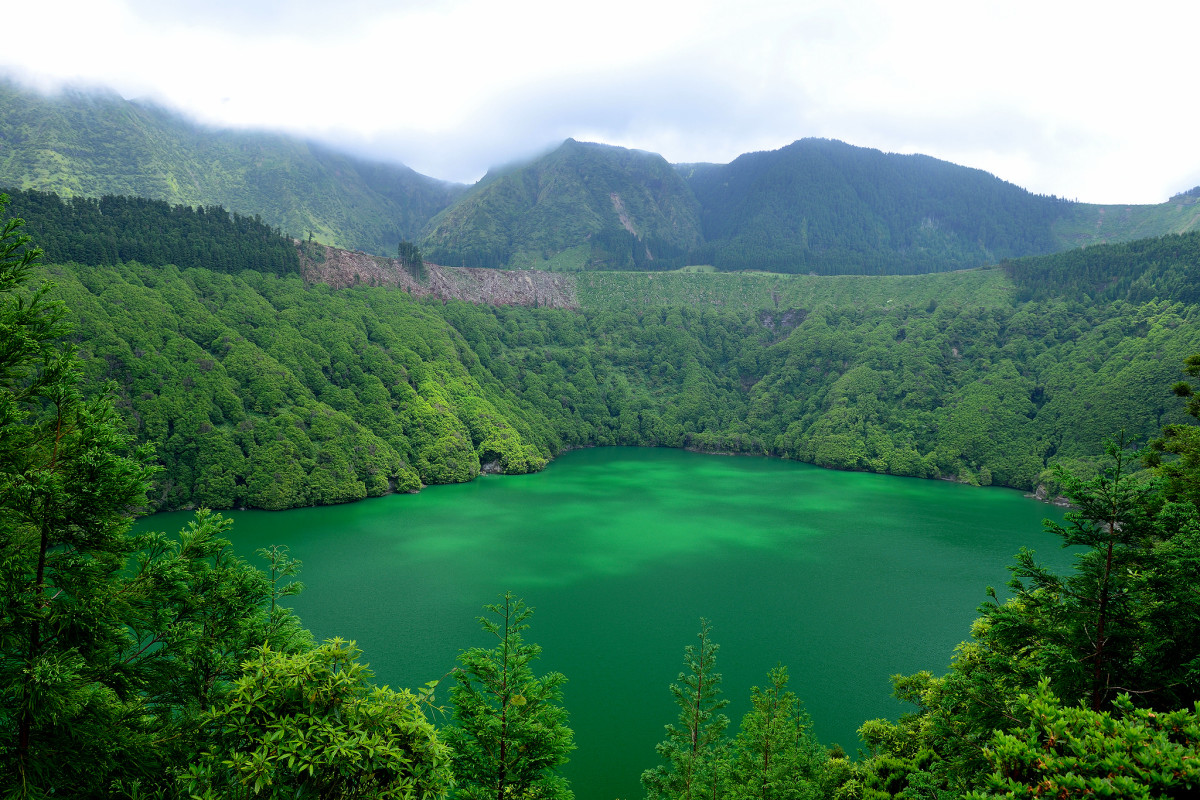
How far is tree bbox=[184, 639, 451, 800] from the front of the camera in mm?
9039

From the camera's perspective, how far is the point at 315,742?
30.4 ft

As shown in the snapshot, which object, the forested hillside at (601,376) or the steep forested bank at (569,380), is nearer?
the steep forested bank at (569,380)

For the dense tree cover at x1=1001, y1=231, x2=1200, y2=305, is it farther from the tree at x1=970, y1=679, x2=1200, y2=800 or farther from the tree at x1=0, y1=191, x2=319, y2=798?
the tree at x1=0, y1=191, x2=319, y2=798

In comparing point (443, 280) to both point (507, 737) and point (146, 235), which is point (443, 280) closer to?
point (146, 235)

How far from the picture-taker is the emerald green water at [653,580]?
33.8 meters

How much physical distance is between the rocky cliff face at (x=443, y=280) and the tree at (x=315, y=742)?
352 feet

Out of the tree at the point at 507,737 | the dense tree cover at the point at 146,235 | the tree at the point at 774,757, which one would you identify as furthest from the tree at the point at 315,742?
the dense tree cover at the point at 146,235

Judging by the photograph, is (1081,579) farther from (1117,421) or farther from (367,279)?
(367,279)

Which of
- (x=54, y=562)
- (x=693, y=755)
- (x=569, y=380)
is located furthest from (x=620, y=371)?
(x=54, y=562)

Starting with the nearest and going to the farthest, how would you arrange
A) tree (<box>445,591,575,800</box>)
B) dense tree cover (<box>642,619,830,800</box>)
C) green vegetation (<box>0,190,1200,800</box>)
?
green vegetation (<box>0,190,1200,800</box>) < tree (<box>445,591,575,800</box>) < dense tree cover (<box>642,619,830,800</box>)

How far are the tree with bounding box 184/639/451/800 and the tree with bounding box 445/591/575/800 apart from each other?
6.87 m

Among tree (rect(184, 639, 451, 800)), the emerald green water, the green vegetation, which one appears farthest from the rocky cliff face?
tree (rect(184, 639, 451, 800))

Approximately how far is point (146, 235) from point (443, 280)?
54.2 meters

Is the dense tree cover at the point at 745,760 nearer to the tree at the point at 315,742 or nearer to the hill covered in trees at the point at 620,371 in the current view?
the tree at the point at 315,742
